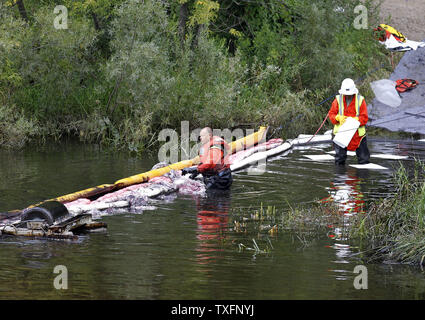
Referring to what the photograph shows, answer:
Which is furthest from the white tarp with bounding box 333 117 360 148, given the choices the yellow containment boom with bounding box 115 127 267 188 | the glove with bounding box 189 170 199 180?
the glove with bounding box 189 170 199 180

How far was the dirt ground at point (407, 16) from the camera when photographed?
32.1 m

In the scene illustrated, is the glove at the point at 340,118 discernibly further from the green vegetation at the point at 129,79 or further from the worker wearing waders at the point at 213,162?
the green vegetation at the point at 129,79

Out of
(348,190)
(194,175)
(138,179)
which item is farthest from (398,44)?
(138,179)

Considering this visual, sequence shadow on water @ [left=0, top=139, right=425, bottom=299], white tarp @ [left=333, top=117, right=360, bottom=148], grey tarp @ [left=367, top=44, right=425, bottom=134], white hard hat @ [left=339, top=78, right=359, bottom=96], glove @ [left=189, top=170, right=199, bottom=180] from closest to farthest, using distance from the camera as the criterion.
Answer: shadow on water @ [left=0, top=139, right=425, bottom=299], glove @ [left=189, top=170, right=199, bottom=180], white hard hat @ [left=339, top=78, right=359, bottom=96], white tarp @ [left=333, top=117, right=360, bottom=148], grey tarp @ [left=367, top=44, right=425, bottom=134]

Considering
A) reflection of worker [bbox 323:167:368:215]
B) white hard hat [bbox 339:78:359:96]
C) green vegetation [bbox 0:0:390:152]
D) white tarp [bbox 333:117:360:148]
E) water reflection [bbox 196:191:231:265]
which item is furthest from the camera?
green vegetation [bbox 0:0:390:152]

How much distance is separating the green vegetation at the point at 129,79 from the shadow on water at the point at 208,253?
5097mm

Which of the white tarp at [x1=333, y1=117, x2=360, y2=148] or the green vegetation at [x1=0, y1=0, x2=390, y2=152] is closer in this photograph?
the white tarp at [x1=333, y1=117, x2=360, y2=148]

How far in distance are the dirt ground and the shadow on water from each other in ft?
59.5

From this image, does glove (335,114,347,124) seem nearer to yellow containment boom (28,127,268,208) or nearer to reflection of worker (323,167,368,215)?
reflection of worker (323,167,368,215)

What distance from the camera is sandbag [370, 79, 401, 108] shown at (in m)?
25.0

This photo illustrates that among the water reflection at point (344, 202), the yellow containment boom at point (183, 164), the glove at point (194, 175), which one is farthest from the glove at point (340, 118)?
the glove at point (194, 175)

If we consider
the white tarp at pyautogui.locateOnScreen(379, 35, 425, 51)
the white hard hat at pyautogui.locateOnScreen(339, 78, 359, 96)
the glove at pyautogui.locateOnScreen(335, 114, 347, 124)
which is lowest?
the glove at pyautogui.locateOnScreen(335, 114, 347, 124)

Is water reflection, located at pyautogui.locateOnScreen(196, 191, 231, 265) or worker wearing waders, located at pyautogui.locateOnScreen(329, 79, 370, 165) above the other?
worker wearing waders, located at pyautogui.locateOnScreen(329, 79, 370, 165)

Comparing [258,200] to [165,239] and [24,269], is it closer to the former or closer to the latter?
[165,239]
